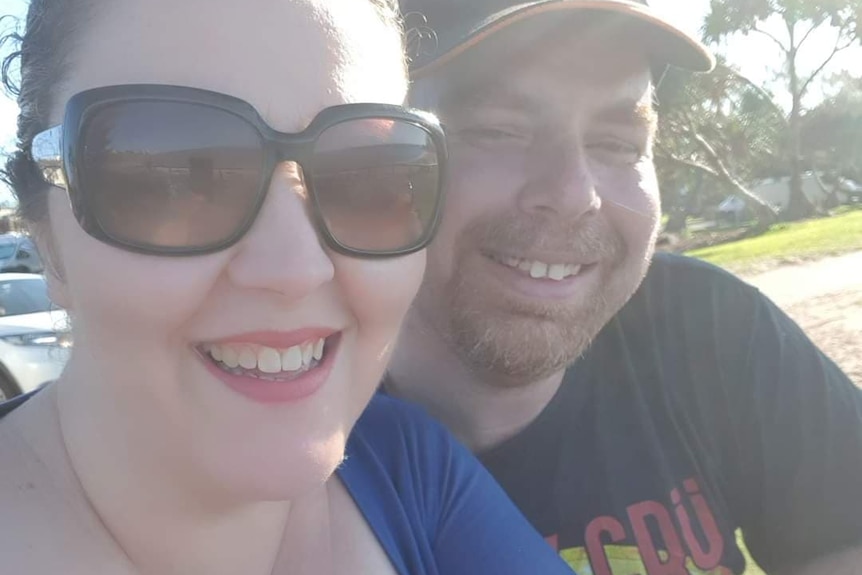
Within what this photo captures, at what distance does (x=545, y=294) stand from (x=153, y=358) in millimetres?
1009

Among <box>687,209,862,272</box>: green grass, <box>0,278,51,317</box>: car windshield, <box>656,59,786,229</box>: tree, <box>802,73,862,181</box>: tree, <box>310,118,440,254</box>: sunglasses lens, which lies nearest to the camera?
<box>310,118,440,254</box>: sunglasses lens

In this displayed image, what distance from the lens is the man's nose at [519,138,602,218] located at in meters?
1.73

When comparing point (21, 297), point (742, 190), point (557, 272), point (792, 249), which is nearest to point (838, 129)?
point (742, 190)

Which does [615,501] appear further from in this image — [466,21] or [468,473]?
[466,21]

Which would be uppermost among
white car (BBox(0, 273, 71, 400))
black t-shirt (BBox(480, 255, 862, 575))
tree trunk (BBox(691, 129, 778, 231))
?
black t-shirt (BBox(480, 255, 862, 575))

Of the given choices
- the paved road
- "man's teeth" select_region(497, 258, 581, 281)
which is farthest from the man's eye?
the paved road

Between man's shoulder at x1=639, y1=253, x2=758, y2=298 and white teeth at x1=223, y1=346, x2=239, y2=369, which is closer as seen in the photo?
white teeth at x1=223, y1=346, x2=239, y2=369

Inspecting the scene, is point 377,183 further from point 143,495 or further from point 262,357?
point 143,495

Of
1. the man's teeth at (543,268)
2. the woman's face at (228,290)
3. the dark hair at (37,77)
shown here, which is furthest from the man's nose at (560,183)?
the dark hair at (37,77)

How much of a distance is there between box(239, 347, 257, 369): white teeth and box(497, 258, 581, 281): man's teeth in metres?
0.84

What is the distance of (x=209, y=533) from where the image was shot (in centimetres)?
119

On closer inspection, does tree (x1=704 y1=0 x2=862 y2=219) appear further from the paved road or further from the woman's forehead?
the woman's forehead

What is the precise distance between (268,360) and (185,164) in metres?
0.29

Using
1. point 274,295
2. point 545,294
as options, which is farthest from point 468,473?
point 274,295
